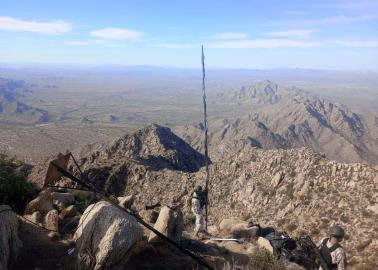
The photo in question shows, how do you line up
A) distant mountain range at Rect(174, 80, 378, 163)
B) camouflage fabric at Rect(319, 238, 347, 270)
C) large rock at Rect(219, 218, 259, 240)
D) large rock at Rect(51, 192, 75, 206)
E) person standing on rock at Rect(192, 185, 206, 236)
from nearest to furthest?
camouflage fabric at Rect(319, 238, 347, 270), person standing on rock at Rect(192, 185, 206, 236), large rock at Rect(219, 218, 259, 240), large rock at Rect(51, 192, 75, 206), distant mountain range at Rect(174, 80, 378, 163)

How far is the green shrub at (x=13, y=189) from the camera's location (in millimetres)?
13709

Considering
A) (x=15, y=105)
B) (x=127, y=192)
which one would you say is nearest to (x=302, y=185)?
(x=127, y=192)

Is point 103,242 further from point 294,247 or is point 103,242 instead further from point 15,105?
point 15,105

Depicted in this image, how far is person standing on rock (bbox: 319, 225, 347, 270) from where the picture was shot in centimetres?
942

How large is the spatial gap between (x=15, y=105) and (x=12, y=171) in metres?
182

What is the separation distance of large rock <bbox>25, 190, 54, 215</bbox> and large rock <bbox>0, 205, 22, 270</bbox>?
2.80m

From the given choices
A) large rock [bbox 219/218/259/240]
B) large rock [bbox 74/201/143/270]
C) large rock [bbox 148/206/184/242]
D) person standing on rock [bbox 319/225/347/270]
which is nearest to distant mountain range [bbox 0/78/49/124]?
large rock [bbox 219/218/259/240]

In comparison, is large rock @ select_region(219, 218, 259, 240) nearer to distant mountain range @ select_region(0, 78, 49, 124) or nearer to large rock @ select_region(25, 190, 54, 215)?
large rock @ select_region(25, 190, 54, 215)

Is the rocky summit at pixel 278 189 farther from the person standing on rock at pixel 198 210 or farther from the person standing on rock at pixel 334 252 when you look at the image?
the person standing on rock at pixel 334 252

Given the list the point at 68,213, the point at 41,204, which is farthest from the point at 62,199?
the point at 41,204

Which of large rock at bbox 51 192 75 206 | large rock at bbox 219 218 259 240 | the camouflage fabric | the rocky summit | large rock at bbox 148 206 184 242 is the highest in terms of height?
the camouflage fabric

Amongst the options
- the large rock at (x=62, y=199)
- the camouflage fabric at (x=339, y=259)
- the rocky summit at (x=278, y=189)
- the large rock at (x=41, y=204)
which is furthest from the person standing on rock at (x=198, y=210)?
the camouflage fabric at (x=339, y=259)

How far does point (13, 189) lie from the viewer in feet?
46.2

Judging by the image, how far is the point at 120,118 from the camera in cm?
17312
